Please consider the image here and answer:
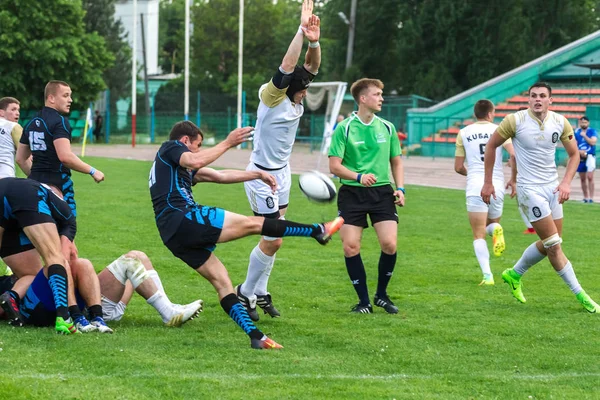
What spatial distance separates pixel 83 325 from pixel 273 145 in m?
2.43

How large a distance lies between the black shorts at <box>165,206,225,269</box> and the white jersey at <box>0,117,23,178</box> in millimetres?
4767

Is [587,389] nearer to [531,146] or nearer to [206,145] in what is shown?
[531,146]

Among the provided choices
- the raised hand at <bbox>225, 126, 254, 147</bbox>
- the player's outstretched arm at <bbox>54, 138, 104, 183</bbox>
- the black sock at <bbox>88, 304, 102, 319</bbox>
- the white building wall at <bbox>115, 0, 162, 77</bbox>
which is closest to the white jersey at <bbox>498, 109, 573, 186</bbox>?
the raised hand at <bbox>225, 126, 254, 147</bbox>

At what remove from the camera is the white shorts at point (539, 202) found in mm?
9219

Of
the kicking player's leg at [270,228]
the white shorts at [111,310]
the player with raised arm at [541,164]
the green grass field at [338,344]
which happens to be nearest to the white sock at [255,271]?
the green grass field at [338,344]

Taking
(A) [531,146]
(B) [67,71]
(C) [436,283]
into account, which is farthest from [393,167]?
(B) [67,71]

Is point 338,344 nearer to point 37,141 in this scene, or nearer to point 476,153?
point 37,141

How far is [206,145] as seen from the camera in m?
54.3

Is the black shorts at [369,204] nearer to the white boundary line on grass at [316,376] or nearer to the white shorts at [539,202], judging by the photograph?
the white shorts at [539,202]

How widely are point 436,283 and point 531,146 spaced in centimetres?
233

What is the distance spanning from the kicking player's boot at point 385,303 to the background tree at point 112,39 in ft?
206

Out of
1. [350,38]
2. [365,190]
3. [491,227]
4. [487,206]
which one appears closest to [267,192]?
[365,190]

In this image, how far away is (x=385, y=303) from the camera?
9.09m

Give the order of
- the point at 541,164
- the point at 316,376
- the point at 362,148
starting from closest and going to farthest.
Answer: the point at 316,376 < the point at 362,148 < the point at 541,164
